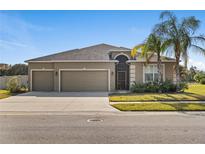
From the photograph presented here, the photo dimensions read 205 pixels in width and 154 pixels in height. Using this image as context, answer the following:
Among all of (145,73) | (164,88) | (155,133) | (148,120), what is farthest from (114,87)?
(155,133)

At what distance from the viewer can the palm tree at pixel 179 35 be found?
16.9 meters

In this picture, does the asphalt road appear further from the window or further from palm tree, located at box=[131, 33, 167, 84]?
the window

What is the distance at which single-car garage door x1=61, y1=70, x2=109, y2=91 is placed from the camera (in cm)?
2184

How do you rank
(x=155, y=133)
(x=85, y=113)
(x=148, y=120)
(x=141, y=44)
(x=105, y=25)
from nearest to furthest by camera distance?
1. (x=155, y=133)
2. (x=105, y=25)
3. (x=148, y=120)
4. (x=85, y=113)
5. (x=141, y=44)

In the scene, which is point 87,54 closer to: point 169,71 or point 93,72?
point 93,72

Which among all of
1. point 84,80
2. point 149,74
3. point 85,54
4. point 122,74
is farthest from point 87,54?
point 149,74

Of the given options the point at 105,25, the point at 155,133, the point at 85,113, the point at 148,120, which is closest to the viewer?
the point at 155,133

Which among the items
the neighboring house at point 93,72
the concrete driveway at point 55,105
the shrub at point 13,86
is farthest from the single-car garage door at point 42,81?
the concrete driveway at point 55,105

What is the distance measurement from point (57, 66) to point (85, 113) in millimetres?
12134

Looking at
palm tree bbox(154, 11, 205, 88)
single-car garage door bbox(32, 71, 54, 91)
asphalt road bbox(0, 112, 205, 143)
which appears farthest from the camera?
single-car garage door bbox(32, 71, 54, 91)

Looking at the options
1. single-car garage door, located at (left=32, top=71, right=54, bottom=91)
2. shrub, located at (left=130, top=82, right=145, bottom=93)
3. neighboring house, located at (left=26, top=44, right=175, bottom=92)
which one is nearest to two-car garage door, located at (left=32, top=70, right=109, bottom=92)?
neighboring house, located at (left=26, top=44, right=175, bottom=92)

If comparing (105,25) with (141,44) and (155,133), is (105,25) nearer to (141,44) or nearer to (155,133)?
(155,133)

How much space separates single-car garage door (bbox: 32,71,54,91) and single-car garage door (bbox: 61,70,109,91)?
4.44 ft
